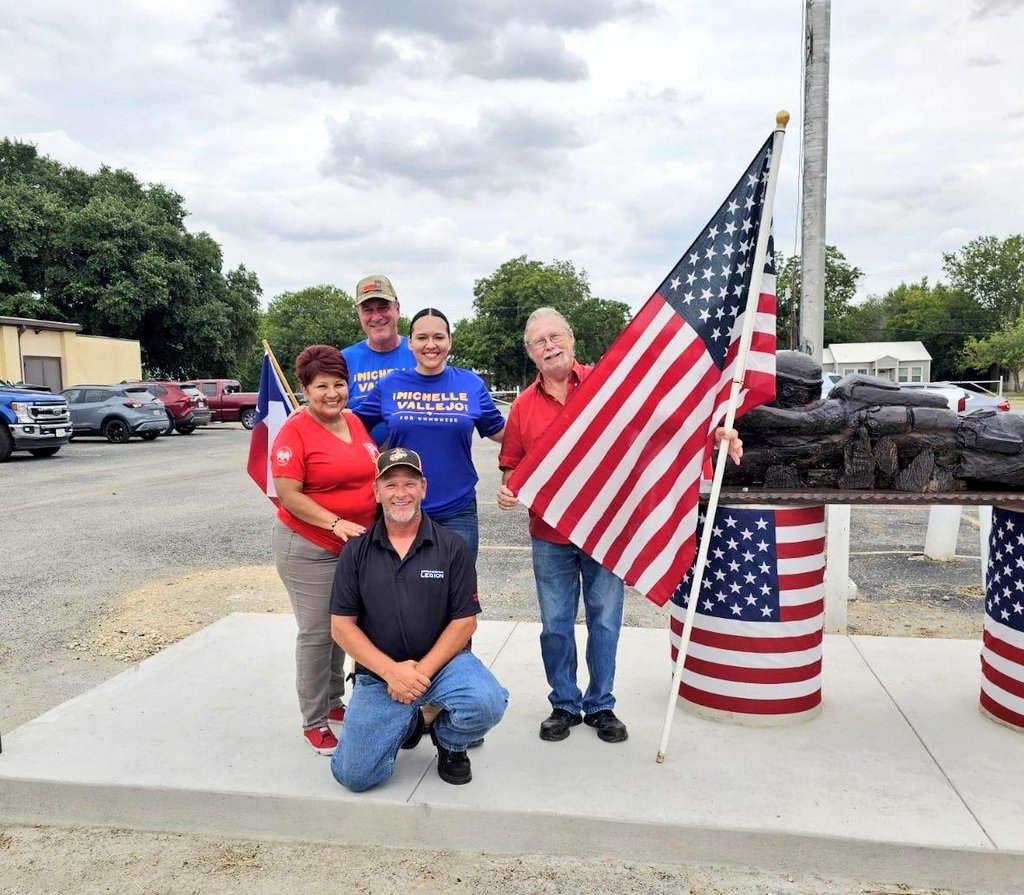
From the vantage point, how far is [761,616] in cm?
389

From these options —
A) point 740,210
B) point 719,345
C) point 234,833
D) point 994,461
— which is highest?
point 740,210

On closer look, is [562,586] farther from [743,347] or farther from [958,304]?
[958,304]

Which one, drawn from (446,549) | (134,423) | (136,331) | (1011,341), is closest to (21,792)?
(446,549)

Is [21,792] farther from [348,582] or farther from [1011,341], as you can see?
[1011,341]

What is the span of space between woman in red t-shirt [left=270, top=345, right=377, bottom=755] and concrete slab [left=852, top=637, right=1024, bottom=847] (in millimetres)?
2692

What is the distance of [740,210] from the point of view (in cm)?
362

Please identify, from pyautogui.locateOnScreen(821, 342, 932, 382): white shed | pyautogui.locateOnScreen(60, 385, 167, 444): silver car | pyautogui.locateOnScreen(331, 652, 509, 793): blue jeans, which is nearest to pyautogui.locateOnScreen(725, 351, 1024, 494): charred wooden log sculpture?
pyautogui.locateOnScreen(331, 652, 509, 793): blue jeans

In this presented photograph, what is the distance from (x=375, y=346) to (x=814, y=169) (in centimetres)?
466

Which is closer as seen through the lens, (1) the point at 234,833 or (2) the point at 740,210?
(1) the point at 234,833

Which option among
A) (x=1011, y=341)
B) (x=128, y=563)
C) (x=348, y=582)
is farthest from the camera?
(x=1011, y=341)

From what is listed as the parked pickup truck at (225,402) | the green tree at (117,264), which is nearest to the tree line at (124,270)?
the green tree at (117,264)

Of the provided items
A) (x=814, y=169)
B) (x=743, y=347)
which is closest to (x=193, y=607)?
(x=743, y=347)

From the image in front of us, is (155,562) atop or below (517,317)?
below

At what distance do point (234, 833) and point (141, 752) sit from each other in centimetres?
69
